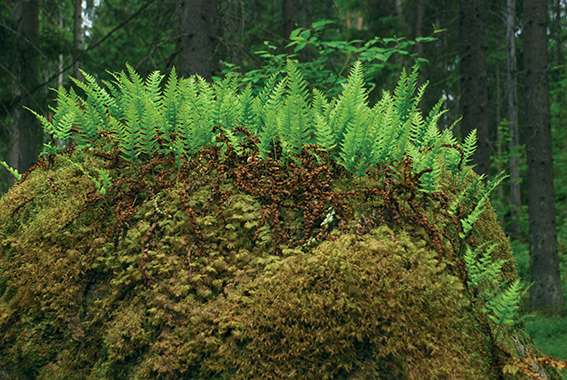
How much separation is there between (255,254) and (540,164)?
1123 cm

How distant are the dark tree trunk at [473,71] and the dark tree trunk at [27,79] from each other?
9358mm

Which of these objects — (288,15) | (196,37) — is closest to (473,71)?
(288,15)

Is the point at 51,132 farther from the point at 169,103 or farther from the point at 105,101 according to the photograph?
the point at 169,103

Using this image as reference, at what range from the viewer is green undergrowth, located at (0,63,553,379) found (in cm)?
241

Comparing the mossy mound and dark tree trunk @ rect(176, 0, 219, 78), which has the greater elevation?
dark tree trunk @ rect(176, 0, 219, 78)

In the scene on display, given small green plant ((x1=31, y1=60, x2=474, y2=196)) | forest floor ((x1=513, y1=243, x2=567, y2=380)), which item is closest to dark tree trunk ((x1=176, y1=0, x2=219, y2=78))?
small green plant ((x1=31, y1=60, x2=474, y2=196))

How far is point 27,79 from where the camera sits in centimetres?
1412

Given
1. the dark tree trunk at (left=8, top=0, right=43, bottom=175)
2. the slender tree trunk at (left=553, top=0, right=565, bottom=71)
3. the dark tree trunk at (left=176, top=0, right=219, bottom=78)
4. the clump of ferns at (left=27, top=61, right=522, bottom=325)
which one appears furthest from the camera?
the slender tree trunk at (left=553, top=0, right=565, bottom=71)

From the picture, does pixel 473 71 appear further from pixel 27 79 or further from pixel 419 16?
pixel 27 79

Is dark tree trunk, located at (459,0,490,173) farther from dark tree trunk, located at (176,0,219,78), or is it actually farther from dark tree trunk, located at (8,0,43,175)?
dark tree trunk, located at (8,0,43,175)

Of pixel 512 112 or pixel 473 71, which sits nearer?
pixel 473 71

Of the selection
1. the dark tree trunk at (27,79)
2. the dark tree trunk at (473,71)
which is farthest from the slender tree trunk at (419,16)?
the dark tree trunk at (27,79)

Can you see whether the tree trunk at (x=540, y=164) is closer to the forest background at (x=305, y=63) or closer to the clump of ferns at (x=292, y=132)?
the forest background at (x=305, y=63)

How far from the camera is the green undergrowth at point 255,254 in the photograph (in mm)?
2410
